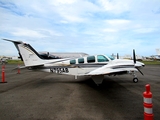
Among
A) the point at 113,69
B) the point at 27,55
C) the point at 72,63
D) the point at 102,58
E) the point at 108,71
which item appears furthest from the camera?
the point at 27,55

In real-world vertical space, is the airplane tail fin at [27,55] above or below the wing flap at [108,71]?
above

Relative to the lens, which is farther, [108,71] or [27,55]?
[27,55]

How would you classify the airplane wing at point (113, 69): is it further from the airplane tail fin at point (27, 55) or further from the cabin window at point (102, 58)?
the airplane tail fin at point (27, 55)

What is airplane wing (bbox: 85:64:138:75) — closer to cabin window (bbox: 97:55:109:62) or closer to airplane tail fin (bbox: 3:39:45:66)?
cabin window (bbox: 97:55:109:62)

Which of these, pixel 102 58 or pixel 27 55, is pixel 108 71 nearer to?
pixel 102 58

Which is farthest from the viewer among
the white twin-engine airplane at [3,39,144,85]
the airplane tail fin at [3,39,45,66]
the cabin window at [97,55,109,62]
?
the airplane tail fin at [3,39,45,66]

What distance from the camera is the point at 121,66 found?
29.6ft

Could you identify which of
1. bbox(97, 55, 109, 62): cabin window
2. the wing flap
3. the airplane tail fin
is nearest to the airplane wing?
the wing flap

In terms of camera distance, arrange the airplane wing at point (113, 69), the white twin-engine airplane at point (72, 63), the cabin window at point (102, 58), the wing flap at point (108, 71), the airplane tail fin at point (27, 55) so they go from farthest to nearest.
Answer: the airplane tail fin at point (27, 55) → the cabin window at point (102, 58) → the white twin-engine airplane at point (72, 63) → the airplane wing at point (113, 69) → the wing flap at point (108, 71)

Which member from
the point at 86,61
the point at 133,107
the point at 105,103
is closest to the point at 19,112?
the point at 105,103

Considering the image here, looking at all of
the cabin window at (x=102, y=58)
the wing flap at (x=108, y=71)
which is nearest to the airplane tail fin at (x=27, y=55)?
the cabin window at (x=102, y=58)

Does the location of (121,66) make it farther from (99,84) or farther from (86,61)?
(86,61)

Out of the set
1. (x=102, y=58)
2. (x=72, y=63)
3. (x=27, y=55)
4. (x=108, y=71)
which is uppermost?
(x=27, y=55)

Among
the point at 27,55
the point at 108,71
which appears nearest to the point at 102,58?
the point at 108,71
